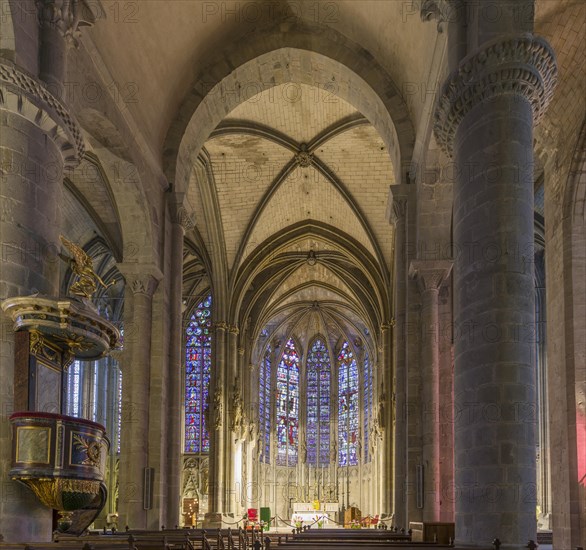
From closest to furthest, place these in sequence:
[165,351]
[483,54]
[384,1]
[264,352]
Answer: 1. [483,54]
2. [384,1]
3. [165,351]
4. [264,352]

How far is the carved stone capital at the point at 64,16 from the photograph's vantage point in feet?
40.1

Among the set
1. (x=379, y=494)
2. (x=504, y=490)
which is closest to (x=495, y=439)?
(x=504, y=490)

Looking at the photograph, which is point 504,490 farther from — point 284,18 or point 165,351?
point 284,18

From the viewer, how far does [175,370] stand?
19500mm

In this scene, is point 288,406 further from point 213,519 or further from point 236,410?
point 213,519

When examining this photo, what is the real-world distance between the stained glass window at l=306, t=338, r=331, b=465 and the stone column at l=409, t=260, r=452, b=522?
97.5 ft

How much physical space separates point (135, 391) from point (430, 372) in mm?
5893


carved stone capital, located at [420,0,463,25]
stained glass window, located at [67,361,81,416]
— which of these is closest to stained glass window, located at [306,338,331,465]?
stained glass window, located at [67,361,81,416]

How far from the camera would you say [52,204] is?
38.1 ft

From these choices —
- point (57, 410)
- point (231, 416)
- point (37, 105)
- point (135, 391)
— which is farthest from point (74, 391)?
point (37, 105)

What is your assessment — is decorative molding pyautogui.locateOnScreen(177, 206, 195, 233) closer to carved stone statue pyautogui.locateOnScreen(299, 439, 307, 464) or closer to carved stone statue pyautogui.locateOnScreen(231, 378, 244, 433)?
carved stone statue pyautogui.locateOnScreen(231, 378, 244, 433)

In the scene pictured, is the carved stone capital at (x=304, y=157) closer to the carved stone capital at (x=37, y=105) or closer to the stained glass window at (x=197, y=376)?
the stained glass window at (x=197, y=376)

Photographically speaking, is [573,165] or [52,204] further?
[573,165]

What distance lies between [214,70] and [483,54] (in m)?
10.8
